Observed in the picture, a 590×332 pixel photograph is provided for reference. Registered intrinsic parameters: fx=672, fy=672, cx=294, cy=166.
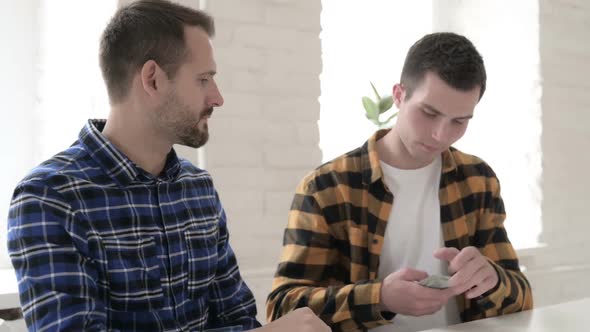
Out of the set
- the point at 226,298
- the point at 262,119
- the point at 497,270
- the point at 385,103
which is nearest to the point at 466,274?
the point at 497,270

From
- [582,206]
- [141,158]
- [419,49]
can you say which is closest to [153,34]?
[141,158]

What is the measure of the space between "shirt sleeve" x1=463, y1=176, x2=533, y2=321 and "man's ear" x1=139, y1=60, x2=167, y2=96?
0.89 metres

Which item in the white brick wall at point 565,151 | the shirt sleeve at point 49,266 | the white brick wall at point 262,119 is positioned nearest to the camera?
the shirt sleeve at point 49,266

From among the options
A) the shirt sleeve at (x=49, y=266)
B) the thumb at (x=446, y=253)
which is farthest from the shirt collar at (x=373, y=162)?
the shirt sleeve at (x=49, y=266)

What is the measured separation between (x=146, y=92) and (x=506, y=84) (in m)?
2.45

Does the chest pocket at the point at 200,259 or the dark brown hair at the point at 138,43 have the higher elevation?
the dark brown hair at the point at 138,43

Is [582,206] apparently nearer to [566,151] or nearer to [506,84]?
[566,151]

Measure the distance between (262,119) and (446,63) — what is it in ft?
2.52

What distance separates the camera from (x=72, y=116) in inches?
90.8

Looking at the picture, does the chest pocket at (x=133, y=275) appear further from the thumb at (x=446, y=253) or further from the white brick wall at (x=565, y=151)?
the white brick wall at (x=565, y=151)

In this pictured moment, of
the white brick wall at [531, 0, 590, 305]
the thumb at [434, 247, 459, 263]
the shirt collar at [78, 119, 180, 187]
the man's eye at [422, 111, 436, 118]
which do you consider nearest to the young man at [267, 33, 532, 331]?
the man's eye at [422, 111, 436, 118]

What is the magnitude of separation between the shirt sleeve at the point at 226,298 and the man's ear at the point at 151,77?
1.03 ft

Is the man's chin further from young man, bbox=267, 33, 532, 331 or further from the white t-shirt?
the white t-shirt

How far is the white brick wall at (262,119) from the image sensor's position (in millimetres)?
2266
